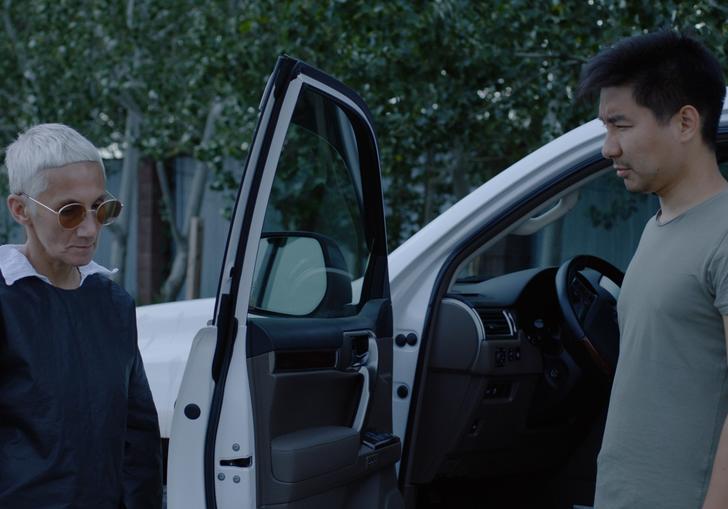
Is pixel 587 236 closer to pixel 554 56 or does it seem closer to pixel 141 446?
pixel 141 446

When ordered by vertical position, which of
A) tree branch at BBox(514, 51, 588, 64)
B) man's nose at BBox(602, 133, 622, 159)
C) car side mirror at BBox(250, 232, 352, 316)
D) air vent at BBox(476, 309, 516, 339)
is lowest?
air vent at BBox(476, 309, 516, 339)

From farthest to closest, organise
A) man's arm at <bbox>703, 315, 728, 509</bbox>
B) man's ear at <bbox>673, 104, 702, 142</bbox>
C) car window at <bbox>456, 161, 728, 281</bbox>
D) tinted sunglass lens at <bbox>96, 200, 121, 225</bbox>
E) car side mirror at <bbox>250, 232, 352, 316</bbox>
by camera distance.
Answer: car window at <bbox>456, 161, 728, 281</bbox>
car side mirror at <bbox>250, 232, 352, 316</bbox>
tinted sunglass lens at <bbox>96, 200, 121, 225</bbox>
man's ear at <bbox>673, 104, 702, 142</bbox>
man's arm at <bbox>703, 315, 728, 509</bbox>

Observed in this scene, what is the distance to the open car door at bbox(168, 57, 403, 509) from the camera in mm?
2273

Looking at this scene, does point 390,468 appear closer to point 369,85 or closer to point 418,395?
point 418,395

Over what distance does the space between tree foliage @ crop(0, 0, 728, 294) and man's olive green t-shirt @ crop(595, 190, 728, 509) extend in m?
3.88

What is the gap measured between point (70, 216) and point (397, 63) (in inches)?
211

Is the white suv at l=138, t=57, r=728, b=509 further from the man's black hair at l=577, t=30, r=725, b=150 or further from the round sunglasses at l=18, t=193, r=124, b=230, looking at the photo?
the man's black hair at l=577, t=30, r=725, b=150

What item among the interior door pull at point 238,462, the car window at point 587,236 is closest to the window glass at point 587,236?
the car window at point 587,236

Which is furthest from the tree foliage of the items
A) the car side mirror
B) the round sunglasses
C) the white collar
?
the white collar

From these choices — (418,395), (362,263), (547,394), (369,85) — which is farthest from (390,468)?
(369,85)

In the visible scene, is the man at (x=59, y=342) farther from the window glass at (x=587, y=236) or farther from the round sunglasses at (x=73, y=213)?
the window glass at (x=587, y=236)

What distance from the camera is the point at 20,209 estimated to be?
80.5 inches

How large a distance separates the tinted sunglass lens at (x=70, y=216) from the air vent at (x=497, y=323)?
142 cm

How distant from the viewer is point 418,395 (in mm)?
2953
